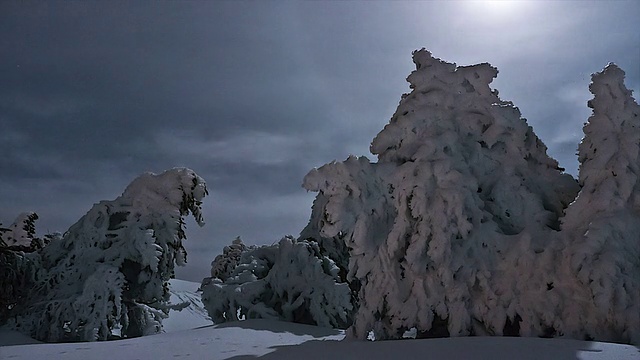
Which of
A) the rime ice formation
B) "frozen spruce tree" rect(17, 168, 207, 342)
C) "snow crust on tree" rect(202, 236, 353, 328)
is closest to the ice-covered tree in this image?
"frozen spruce tree" rect(17, 168, 207, 342)

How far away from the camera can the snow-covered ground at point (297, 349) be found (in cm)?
473

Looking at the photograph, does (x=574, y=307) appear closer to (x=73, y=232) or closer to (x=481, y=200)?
(x=481, y=200)

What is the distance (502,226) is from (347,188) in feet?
8.66

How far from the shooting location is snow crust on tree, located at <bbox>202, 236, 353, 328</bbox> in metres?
11.4

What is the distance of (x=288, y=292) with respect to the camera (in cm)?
1174

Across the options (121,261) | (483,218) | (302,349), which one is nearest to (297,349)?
(302,349)

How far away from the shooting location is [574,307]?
20.7 feet

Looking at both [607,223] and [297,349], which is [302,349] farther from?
[607,223]

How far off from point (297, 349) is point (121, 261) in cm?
619

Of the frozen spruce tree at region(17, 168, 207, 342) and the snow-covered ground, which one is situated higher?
the frozen spruce tree at region(17, 168, 207, 342)

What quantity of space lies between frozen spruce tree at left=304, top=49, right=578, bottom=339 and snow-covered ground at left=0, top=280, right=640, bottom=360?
133 cm

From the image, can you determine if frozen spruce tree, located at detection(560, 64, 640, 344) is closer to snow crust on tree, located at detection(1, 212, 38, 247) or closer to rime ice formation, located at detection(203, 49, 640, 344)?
rime ice formation, located at detection(203, 49, 640, 344)

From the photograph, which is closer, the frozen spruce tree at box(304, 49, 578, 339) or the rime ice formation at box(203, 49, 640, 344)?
the rime ice formation at box(203, 49, 640, 344)

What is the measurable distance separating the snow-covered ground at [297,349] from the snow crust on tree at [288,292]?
10.3 feet
